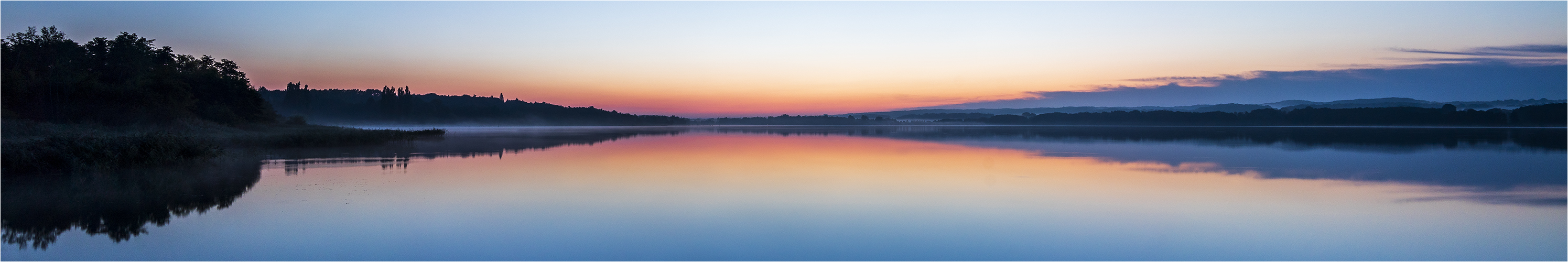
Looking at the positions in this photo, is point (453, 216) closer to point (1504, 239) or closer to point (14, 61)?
point (1504, 239)

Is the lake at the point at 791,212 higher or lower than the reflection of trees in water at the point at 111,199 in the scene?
lower

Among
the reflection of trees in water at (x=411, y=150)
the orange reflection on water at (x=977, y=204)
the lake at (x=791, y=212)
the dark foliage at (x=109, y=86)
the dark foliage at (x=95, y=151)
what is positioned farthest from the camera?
the dark foliage at (x=109, y=86)

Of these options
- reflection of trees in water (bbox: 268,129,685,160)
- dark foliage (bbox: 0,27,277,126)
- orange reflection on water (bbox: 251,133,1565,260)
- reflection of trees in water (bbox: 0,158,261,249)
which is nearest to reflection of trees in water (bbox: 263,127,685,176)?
reflection of trees in water (bbox: 268,129,685,160)

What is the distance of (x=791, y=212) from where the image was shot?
7.82m

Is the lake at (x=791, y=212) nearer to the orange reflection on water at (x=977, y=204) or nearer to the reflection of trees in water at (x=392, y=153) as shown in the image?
the orange reflection on water at (x=977, y=204)

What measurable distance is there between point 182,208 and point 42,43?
27.0m

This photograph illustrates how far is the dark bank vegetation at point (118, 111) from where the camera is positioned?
38.0 feet

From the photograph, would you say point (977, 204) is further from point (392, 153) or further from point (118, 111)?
point (118, 111)

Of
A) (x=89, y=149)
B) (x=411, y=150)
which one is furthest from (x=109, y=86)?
(x=89, y=149)

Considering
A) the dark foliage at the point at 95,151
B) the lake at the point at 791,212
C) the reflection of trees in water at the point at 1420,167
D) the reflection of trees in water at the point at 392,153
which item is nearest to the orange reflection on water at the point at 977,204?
the lake at the point at 791,212

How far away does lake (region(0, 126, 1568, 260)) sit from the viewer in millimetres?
5809

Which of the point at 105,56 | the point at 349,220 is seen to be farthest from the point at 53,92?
the point at 349,220

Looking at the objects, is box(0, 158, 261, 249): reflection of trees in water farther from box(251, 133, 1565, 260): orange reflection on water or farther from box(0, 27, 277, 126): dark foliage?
box(0, 27, 277, 126): dark foliage

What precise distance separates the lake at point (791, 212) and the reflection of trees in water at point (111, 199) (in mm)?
43
